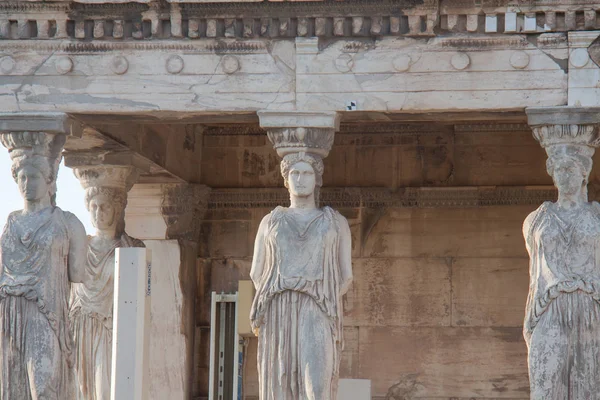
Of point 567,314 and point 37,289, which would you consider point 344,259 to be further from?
point 37,289

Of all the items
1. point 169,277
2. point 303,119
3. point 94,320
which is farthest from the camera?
point 169,277

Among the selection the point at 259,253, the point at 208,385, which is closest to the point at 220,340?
the point at 208,385

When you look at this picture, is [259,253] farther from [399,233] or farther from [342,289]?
[399,233]

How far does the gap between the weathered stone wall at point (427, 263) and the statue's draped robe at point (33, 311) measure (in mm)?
3464

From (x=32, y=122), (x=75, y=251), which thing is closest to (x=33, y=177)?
(x=32, y=122)

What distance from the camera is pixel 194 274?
49.2ft

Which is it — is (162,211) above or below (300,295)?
above

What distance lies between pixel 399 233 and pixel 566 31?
3812 millimetres

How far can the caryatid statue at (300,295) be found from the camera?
11.3 meters

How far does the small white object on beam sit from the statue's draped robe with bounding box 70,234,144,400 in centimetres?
307

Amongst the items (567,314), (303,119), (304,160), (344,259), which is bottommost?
(567,314)

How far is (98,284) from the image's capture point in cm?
1350

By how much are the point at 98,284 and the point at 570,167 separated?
4.47m

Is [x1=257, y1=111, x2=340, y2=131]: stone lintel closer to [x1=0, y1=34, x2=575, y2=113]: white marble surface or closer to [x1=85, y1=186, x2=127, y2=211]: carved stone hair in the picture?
[x1=0, y1=34, x2=575, y2=113]: white marble surface
